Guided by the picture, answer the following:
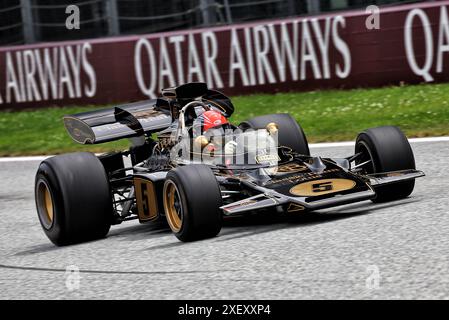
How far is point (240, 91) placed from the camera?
53.6ft

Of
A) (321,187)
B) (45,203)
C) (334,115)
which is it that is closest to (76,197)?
(45,203)

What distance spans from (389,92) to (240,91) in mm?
2600

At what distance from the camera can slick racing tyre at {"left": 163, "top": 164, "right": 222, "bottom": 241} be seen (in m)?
7.29

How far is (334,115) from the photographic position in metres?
A: 14.4

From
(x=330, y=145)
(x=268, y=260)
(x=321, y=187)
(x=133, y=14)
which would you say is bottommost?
(x=330, y=145)

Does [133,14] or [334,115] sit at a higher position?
[133,14]

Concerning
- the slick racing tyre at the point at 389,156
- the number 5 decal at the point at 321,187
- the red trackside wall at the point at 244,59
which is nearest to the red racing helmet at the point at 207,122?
the slick racing tyre at the point at 389,156

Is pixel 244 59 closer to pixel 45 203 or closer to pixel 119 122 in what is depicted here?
pixel 119 122

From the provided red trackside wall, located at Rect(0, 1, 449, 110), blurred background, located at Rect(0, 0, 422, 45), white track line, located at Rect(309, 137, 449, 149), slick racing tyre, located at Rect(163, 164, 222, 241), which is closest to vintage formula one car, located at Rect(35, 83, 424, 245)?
slick racing tyre, located at Rect(163, 164, 222, 241)

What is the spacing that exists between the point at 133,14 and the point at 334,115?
4.51m

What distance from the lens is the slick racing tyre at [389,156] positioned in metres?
8.23

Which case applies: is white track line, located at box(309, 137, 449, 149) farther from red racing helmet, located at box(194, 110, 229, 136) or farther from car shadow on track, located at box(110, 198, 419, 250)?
red racing helmet, located at box(194, 110, 229, 136)
